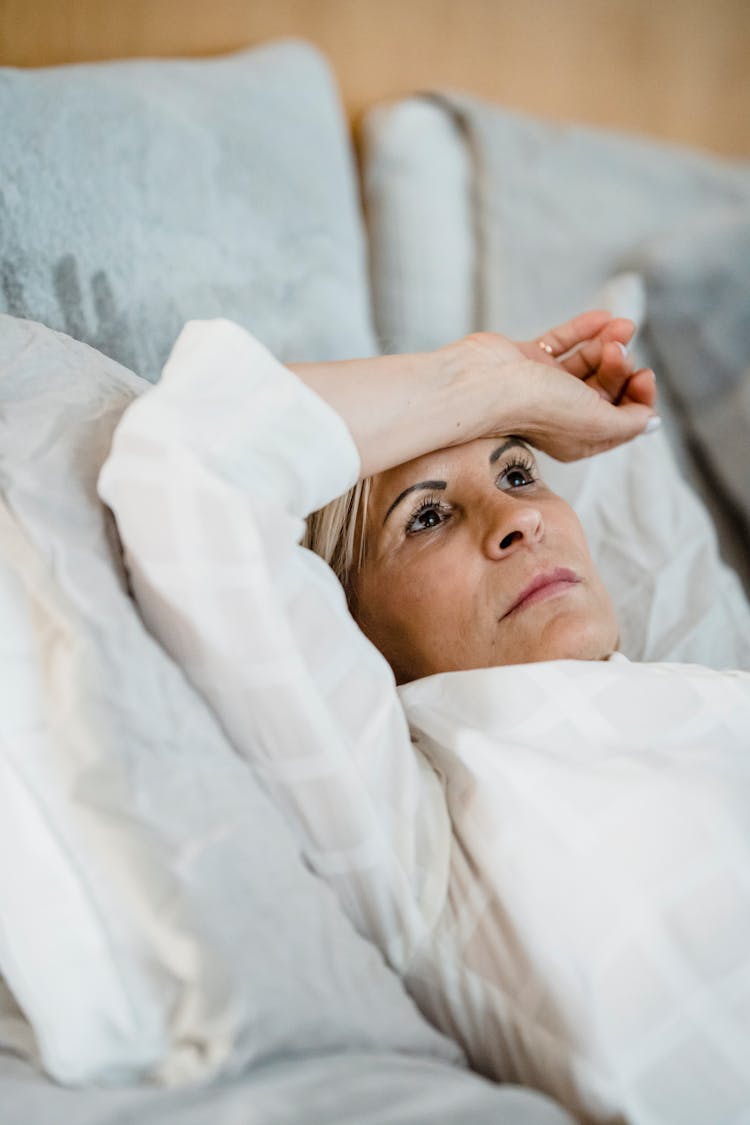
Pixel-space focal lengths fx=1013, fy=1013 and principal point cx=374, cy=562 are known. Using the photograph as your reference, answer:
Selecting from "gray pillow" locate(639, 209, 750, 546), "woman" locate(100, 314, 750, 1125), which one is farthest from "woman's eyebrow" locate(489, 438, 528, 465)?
"gray pillow" locate(639, 209, 750, 546)

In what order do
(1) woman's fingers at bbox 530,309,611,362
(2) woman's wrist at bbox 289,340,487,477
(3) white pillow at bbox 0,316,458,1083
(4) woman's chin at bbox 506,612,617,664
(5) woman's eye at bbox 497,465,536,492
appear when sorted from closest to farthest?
(3) white pillow at bbox 0,316,458,1083 → (2) woman's wrist at bbox 289,340,487,477 → (4) woman's chin at bbox 506,612,617,664 → (5) woman's eye at bbox 497,465,536,492 → (1) woman's fingers at bbox 530,309,611,362

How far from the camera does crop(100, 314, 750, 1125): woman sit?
0.67 m

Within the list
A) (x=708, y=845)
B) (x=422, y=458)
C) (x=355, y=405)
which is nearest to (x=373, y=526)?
(x=422, y=458)

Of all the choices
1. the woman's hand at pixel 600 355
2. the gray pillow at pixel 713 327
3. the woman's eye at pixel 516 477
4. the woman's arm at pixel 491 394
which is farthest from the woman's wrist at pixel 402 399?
the gray pillow at pixel 713 327

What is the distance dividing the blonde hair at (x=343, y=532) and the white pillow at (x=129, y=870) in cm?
36

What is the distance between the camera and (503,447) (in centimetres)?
104

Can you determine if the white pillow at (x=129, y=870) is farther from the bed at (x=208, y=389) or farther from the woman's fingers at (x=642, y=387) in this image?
the woman's fingers at (x=642, y=387)

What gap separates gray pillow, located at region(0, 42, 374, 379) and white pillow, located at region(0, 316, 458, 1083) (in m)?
0.40

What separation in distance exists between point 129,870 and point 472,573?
47cm

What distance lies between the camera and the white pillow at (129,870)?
1.92 ft

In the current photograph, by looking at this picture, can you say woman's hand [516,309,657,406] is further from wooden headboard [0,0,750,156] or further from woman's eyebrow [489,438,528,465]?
wooden headboard [0,0,750,156]

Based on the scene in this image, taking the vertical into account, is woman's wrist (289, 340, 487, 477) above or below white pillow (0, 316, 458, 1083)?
above

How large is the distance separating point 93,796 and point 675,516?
959mm

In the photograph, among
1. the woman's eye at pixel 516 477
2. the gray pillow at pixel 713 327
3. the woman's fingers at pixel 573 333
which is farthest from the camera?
the gray pillow at pixel 713 327
